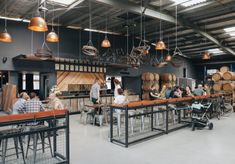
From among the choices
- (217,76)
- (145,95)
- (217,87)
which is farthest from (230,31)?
(145,95)

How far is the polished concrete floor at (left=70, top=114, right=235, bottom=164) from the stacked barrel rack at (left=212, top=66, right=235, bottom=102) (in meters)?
6.30

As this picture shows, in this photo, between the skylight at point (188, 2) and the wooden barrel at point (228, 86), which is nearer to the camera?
the skylight at point (188, 2)

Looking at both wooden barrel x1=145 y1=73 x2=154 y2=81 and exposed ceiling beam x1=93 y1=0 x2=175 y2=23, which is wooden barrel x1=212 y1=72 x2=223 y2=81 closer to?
wooden barrel x1=145 y1=73 x2=154 y2=81

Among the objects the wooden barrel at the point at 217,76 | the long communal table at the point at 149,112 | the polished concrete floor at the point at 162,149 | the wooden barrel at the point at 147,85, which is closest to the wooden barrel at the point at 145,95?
the wooden barrel at the point at 147,85

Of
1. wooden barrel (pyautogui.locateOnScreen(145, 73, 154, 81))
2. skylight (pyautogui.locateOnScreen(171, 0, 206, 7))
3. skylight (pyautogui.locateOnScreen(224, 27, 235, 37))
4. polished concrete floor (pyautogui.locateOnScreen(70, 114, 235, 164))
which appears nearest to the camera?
polished concrete floor (pyautogui.locateOnScreen(70, 114, 235, 164))

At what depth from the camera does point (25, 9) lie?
23.1 feet

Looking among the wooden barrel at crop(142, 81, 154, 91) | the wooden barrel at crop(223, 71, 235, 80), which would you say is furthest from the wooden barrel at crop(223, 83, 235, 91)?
the wooden barrel at crop(142, 81, 154, 91)

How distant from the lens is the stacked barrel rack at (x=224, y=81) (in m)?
11.4

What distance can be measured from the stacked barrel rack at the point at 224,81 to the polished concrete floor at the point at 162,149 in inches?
248

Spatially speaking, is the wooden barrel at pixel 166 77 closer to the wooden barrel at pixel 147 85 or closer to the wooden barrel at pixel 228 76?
the wooden barrel at pixel 147 85

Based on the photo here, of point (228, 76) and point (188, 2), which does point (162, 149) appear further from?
point (228, 76)

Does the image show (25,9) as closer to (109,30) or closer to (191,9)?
(109,30)

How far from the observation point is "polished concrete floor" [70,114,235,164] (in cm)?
382

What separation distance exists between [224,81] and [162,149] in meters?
9.50
